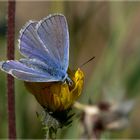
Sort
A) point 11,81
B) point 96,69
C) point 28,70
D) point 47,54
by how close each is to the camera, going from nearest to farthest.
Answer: point 28,70 < point 47,54 < point 11,81 < point 96,69

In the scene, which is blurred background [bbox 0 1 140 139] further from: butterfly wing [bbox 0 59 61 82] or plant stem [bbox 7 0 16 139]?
butterfly wing [bbox 0 59 61 82]

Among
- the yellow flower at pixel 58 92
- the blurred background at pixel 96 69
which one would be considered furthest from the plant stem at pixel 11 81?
the blurred background at pixel 96 69

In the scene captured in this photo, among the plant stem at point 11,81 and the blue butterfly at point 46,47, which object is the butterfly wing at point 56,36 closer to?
the blue butterfly at point 46,47

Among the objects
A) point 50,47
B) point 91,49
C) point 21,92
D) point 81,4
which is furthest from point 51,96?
point 91,49

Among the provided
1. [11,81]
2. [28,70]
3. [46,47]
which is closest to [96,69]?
[11,81]

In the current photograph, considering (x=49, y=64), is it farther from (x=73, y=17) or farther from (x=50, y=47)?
(x=73, y=17)

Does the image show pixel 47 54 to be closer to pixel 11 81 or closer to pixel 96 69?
pixel 11 81

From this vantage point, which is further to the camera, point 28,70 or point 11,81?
point 11,81
